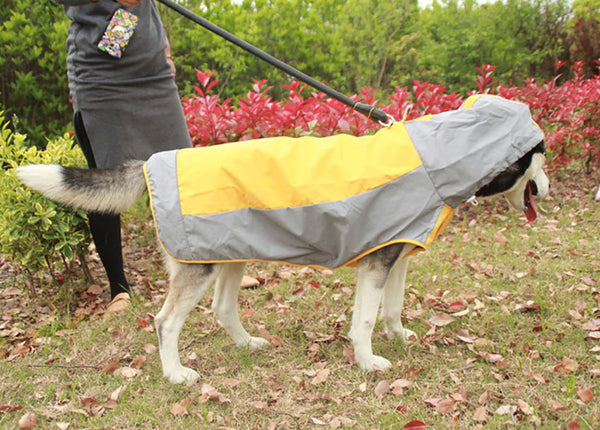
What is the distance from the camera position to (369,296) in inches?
110

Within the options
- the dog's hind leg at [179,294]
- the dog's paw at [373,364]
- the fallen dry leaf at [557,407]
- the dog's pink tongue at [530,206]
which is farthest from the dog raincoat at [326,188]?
the fallen dry leaf at [557,407]

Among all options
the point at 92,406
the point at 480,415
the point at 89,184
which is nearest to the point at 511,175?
the point at 480,415

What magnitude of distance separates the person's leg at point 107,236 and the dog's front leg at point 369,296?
6.28ft

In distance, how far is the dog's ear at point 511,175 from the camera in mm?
2830

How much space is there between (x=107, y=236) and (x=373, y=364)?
2105 millimetres

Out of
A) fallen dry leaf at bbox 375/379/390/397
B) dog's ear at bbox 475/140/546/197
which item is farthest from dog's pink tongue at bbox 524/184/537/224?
fallen dry leaf at bbox 375/379/390/397

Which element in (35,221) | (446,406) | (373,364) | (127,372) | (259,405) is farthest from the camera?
(35,221)

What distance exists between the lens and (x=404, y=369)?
9.77ft

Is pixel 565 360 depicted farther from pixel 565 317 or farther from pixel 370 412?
pixel 370 412

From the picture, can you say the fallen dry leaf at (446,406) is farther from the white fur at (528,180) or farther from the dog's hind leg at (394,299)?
the white fur at (528,180)

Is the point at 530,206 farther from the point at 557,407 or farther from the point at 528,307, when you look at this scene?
the point at 557,407

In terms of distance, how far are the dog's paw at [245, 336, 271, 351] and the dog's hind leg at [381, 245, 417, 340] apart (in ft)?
2.60

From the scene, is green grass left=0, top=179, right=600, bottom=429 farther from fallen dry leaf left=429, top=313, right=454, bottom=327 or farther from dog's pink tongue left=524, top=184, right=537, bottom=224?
dog's pink tongue left=524, top=184, right=537, bottom=224

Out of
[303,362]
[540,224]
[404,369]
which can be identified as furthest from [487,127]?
[540,224]
